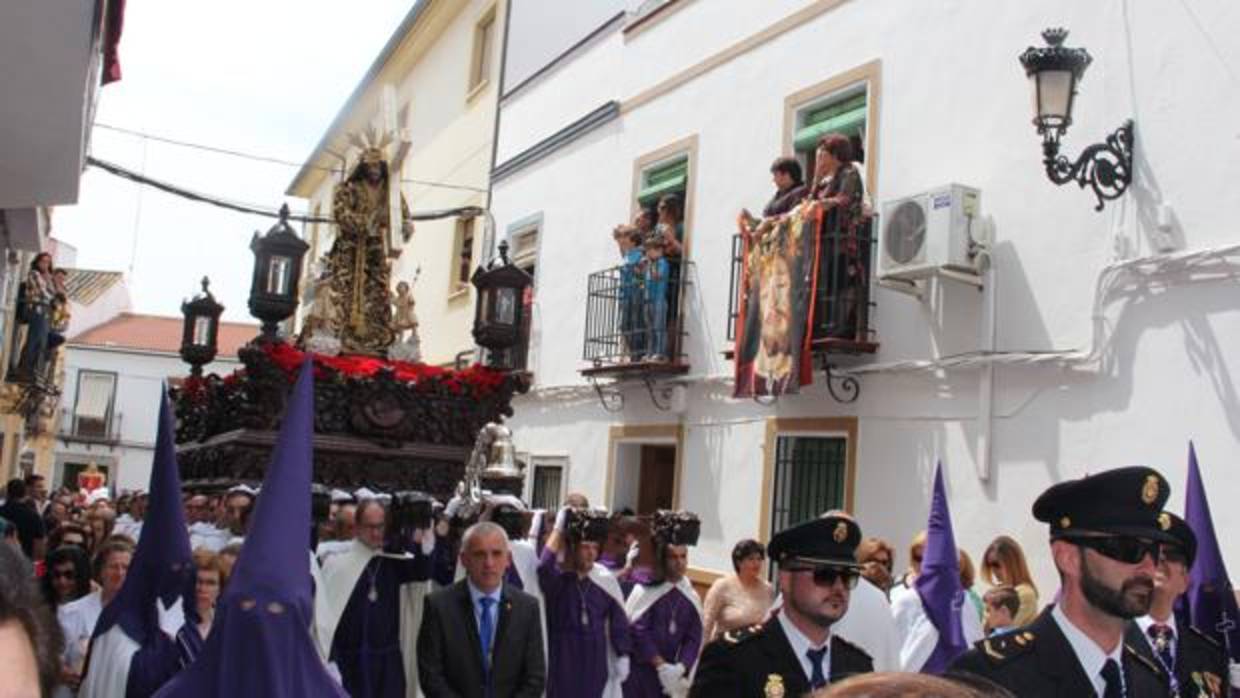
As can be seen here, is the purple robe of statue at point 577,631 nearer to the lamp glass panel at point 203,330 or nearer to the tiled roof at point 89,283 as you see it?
the lamp glass panel at point 203,330

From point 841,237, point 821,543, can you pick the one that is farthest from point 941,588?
point 841,237

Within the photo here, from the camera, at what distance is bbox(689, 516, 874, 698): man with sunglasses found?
3660mm

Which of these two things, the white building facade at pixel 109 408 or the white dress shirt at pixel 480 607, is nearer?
the white dress shirt at pixel 480 607

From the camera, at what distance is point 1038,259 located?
29.8ft

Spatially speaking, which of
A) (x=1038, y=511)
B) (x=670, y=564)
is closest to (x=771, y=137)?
(x=670, y=564)

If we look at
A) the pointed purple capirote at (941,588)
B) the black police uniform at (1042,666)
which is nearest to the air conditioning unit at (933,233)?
the pointed purple capirote at (941,588)

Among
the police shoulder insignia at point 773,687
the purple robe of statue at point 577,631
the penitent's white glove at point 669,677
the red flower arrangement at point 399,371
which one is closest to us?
the police shoulder insignia at point 773,687

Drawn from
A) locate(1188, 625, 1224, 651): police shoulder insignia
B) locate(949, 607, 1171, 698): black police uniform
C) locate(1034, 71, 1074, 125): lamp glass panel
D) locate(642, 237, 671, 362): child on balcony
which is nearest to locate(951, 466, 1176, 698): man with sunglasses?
locate(949, 607, 1171, 698): black police uniform

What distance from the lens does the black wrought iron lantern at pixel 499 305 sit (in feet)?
34.4

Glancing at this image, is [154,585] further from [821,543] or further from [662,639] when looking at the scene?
[662,639]

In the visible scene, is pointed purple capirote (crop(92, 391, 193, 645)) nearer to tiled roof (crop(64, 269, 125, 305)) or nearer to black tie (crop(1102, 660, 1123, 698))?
black tie (crop(1102, 660, 1123, 698))

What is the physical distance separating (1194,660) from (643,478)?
34.8ft

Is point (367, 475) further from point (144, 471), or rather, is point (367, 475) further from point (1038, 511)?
point (144, 471)

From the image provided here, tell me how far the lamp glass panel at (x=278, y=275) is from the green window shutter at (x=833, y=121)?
489 centimetres
